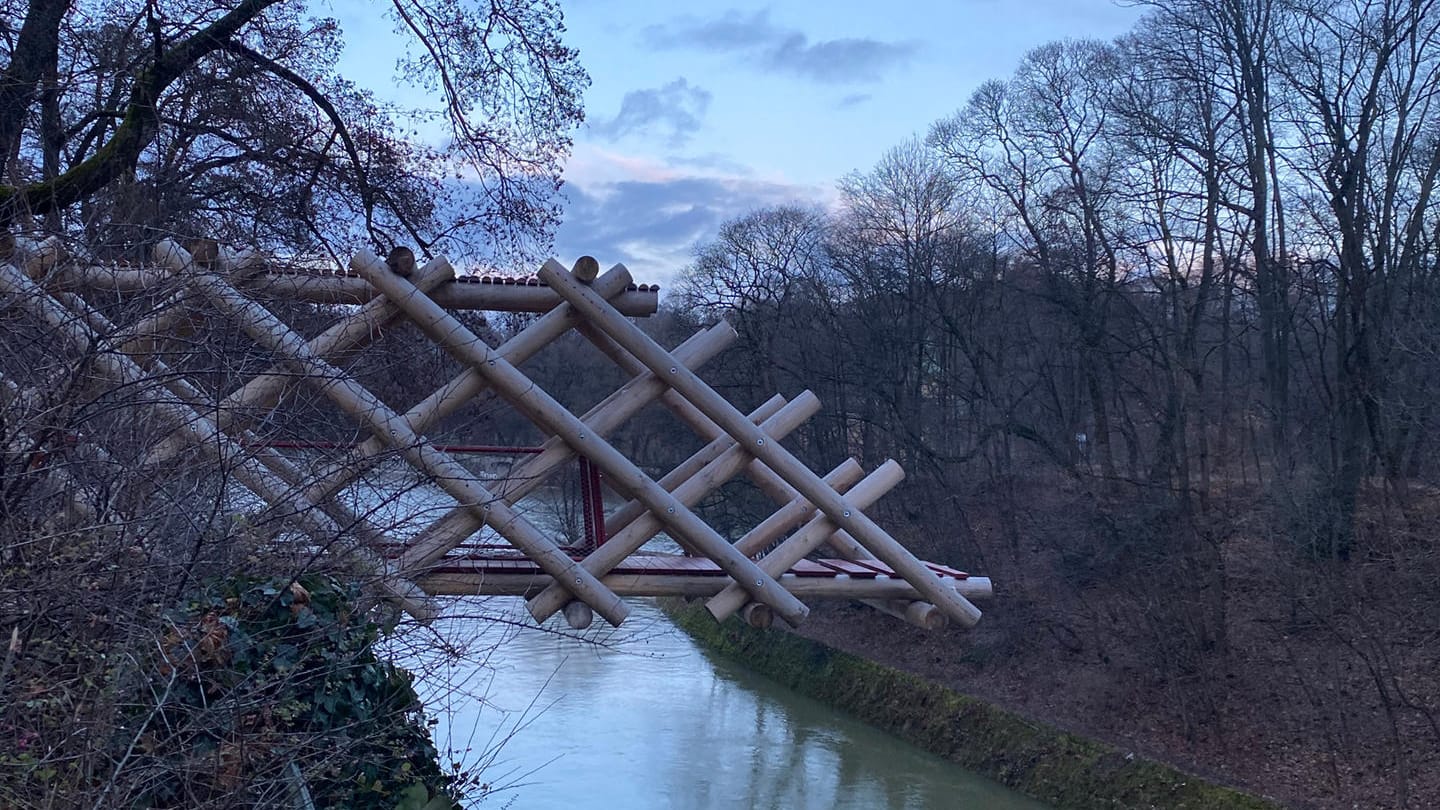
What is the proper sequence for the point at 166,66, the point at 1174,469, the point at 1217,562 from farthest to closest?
the point at 1174,469, the point at 1217,562, the point at 166,66

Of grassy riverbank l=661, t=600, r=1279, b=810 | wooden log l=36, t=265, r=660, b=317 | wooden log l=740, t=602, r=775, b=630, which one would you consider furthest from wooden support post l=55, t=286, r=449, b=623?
grassy riverbank l=661, t=600, r=1279, b=810

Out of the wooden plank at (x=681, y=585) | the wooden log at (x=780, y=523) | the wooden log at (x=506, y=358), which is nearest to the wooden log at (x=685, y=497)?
the wooden plank at (x=681, y=585)

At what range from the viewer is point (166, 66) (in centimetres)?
848

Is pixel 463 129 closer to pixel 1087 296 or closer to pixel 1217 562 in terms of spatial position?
pixel 1217 562

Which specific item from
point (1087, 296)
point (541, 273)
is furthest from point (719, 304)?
point (541, 273)

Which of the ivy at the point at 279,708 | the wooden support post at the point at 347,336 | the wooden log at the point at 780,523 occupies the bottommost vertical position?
the ivy at the point at 279,708

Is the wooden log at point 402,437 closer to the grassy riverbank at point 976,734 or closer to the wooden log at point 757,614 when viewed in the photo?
the wooden log at point 757,614

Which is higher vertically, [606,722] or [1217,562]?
[1217,562]

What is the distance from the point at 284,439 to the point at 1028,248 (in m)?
20.7

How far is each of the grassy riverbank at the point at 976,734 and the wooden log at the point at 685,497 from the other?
392 inches

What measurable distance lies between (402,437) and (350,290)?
3.00 ft

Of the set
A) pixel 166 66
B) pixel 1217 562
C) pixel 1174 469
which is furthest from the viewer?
pixel 1174 469

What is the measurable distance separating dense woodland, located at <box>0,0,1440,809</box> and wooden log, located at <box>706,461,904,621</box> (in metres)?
1.62

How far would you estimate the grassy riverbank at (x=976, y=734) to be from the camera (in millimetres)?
15664
